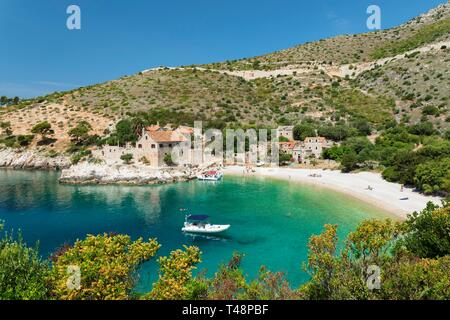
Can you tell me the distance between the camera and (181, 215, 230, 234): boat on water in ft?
102

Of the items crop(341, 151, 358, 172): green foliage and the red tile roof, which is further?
the red tile roof

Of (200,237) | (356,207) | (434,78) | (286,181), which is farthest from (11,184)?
(434,78)

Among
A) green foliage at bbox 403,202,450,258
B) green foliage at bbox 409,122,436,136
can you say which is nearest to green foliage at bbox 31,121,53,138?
green foliage at bbox 403,202,450,258

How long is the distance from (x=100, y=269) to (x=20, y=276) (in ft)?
11.8

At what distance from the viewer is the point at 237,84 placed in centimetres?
11438

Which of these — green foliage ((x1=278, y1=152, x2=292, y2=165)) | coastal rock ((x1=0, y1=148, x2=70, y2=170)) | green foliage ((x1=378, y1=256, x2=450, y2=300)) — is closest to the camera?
green foliage ((x1=378, y1=256, x2=450, y2=300))

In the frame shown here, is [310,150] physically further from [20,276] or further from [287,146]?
[20,276]

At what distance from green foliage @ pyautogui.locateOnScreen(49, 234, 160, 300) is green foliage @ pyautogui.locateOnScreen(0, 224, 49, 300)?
0.53 m

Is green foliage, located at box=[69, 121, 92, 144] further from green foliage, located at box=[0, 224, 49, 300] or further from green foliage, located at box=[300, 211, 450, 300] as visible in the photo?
green foliage, located at box=[300, 211, 450, 300]

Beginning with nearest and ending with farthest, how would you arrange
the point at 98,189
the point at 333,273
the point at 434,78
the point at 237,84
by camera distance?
the point at 333,273
the point at 98,189
the point at 434,78
the point at 237,84

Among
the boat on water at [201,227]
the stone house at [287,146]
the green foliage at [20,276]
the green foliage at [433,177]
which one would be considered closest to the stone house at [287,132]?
the stone house at [287,146]

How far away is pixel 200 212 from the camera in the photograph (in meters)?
38.2

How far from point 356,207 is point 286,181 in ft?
59.9
